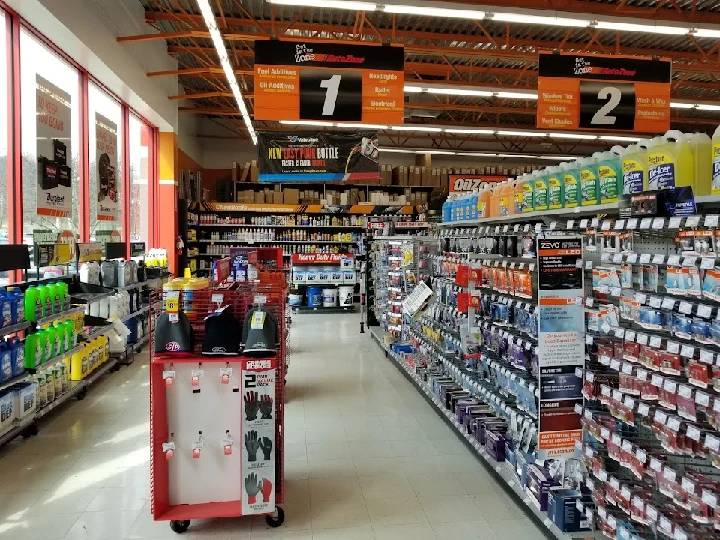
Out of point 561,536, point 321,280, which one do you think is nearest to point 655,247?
point 561,536

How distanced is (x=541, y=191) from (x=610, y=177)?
76 cm

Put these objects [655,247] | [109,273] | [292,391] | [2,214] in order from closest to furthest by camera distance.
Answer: [655,247]
[2,214]
[292,391]
[109,273]

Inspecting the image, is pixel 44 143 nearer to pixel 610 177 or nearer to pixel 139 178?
pixel 139 178

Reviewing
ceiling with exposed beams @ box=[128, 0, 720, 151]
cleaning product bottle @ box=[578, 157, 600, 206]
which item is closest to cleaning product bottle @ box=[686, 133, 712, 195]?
cleaning product bottle @ box=[578, 157, 600, 206]

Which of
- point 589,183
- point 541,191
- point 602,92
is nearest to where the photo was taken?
point 589,183

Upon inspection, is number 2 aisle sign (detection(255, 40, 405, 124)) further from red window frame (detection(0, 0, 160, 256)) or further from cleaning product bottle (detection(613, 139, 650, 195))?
cleaning product bottle (detection(613, 139, 650, 195))

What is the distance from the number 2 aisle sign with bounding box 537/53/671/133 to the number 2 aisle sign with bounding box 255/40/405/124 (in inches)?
82.9

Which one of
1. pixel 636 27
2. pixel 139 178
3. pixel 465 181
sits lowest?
pixel 139 178

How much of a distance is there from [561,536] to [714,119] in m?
17.0

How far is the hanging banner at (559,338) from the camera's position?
10.2 feet

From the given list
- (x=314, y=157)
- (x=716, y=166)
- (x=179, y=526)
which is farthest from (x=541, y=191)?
(x=314, y=157)

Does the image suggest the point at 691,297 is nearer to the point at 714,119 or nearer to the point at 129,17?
the point at 129,17

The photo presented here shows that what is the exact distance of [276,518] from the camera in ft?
11.1

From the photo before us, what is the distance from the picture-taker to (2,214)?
5.89 m
